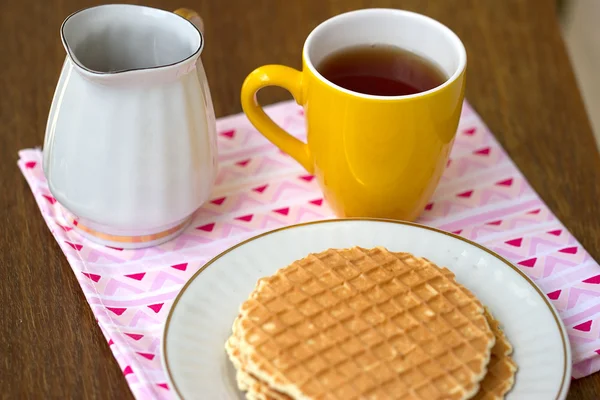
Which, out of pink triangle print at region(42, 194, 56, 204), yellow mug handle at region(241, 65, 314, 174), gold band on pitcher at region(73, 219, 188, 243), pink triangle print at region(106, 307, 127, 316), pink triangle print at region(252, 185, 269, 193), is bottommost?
pink triangle print at region(106, 307, 127, 316)

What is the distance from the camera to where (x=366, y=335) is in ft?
2.38

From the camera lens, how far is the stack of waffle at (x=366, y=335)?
68 cm

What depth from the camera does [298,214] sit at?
3.22ft

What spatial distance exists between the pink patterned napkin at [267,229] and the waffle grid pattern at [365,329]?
13 centimetres

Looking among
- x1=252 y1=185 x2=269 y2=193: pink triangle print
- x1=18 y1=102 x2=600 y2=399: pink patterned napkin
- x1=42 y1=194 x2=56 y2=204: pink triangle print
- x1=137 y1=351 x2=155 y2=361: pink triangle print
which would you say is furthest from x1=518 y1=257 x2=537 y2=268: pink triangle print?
x1=42 y1=194 x2=56 y2=204: pink triangle print

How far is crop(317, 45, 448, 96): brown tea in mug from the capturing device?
36.5 inches

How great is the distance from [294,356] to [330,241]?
0.69 ft

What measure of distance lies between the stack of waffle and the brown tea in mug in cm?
23

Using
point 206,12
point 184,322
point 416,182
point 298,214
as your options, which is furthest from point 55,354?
point 206,12

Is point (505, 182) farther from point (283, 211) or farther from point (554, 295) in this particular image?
point (283, 211)

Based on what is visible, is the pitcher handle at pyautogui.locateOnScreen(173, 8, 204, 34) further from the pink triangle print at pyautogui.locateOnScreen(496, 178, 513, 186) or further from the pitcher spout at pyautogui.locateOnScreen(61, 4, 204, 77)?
the pink triangle print at pyautogui.locateOnScreen(496, 178, 513, 186)

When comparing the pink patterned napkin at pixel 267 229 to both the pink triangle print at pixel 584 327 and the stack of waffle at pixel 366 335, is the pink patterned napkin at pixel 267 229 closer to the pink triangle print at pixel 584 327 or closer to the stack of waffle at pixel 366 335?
the pink triangle print at pixel 584 327

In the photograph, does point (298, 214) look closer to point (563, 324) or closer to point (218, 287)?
point (218, 287)

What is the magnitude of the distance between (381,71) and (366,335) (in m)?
0.38
